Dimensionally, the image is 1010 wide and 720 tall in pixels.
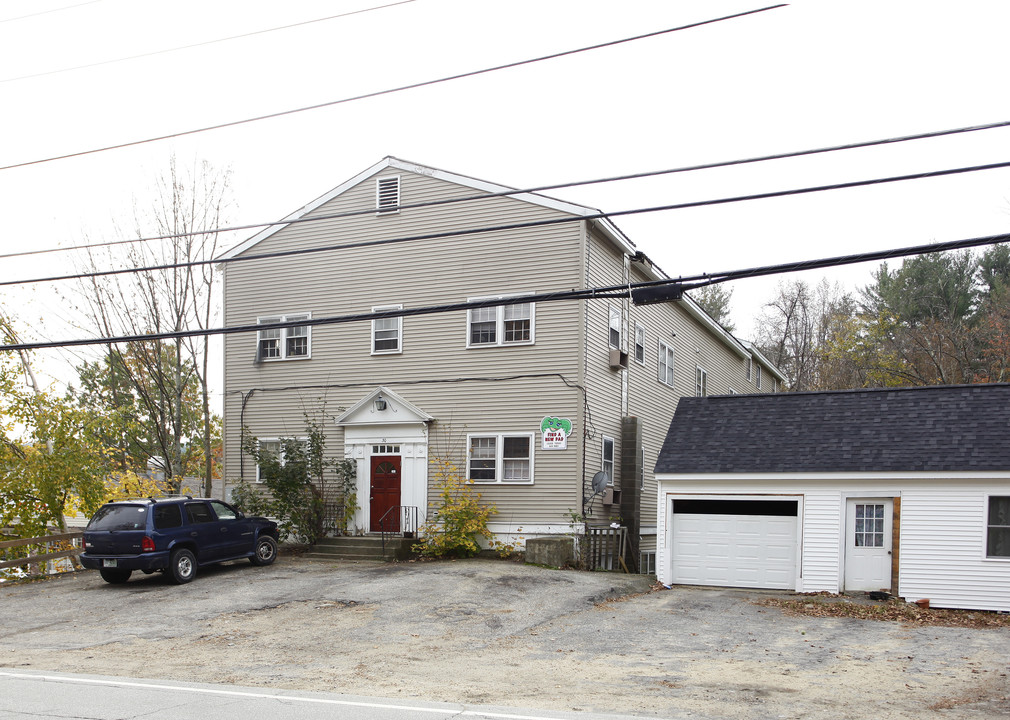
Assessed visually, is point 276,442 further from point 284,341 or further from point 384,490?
point 384,490

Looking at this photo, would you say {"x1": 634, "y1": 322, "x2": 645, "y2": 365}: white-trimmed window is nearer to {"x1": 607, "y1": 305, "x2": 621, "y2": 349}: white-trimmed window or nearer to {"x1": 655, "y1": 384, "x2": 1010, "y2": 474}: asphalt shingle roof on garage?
{"x1": 607, "y1": 305, "x2": 621, "y2": 349}: white-trimmed window

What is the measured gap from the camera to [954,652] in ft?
41.5

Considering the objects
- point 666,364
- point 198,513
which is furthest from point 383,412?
point 666,364

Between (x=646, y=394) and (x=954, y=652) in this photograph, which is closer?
(x=954, y=652)

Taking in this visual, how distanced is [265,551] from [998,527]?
49.9 feet

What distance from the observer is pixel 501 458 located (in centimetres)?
2148

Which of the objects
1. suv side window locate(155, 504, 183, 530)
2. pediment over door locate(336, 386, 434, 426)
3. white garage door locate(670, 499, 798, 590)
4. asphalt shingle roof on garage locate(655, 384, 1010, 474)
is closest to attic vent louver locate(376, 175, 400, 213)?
pediment over door locate(336, 386, 434, 426)

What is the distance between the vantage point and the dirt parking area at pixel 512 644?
→ 1007 cm

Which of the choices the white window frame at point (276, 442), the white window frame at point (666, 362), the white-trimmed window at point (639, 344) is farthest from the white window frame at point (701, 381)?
the white window frame at point (276, 442)

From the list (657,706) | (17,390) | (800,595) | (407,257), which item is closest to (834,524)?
(800,595)

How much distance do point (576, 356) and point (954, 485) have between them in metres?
8.19

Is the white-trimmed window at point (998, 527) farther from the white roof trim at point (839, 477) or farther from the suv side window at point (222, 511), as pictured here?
the suv side window at point (222, 511)

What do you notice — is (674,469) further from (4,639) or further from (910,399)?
(4,639)

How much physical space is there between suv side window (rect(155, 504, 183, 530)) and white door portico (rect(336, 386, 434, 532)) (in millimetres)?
5175
